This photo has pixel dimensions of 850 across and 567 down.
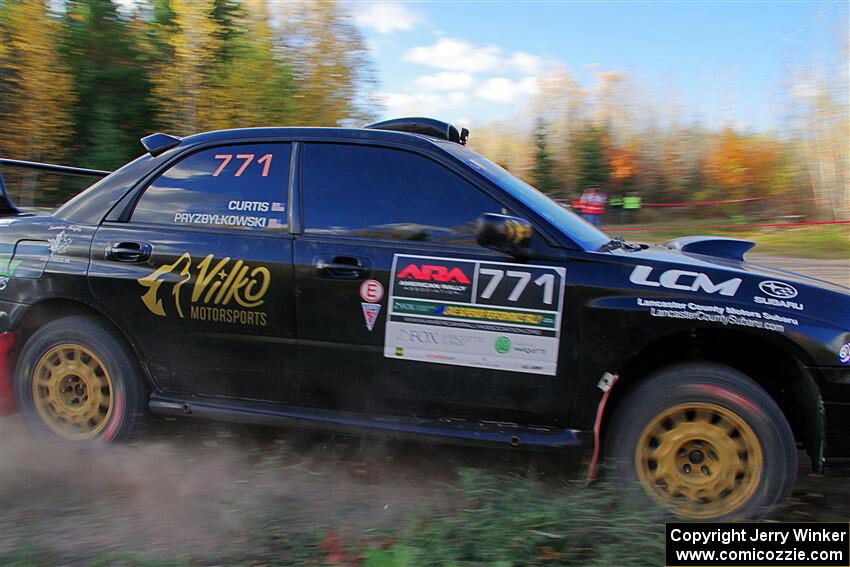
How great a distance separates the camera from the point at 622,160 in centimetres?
2714

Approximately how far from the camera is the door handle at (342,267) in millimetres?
3463

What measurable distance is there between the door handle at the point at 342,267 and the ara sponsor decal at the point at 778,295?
1859mm

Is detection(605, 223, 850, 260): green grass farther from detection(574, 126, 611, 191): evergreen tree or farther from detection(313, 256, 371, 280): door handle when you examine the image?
detection(313, 256, 371, 280): door handle

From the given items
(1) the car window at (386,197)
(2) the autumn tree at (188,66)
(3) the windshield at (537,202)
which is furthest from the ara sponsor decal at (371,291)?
(2) the autumn tree at (188,66)

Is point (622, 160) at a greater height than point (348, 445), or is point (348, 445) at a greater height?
point (622, 160)

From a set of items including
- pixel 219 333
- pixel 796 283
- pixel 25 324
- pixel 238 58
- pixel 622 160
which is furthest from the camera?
pixel 622 160

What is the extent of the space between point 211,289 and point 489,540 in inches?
76.7

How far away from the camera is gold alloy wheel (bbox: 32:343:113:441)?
3.88m

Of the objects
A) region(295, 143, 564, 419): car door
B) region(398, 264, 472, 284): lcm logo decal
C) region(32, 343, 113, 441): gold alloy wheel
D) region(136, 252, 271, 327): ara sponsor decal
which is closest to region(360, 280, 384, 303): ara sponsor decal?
region(295, 143, 564, 419): car door

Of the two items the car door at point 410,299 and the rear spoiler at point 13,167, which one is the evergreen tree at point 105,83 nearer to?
the rear spoiler at point 13,167

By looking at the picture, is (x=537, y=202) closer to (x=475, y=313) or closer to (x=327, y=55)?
(x=475, y=313)

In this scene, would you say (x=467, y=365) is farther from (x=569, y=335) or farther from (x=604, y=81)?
(x=604, y=81)

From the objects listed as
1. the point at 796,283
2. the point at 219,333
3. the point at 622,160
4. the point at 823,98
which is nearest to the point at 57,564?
the point at 219,333

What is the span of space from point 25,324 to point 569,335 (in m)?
3.09
